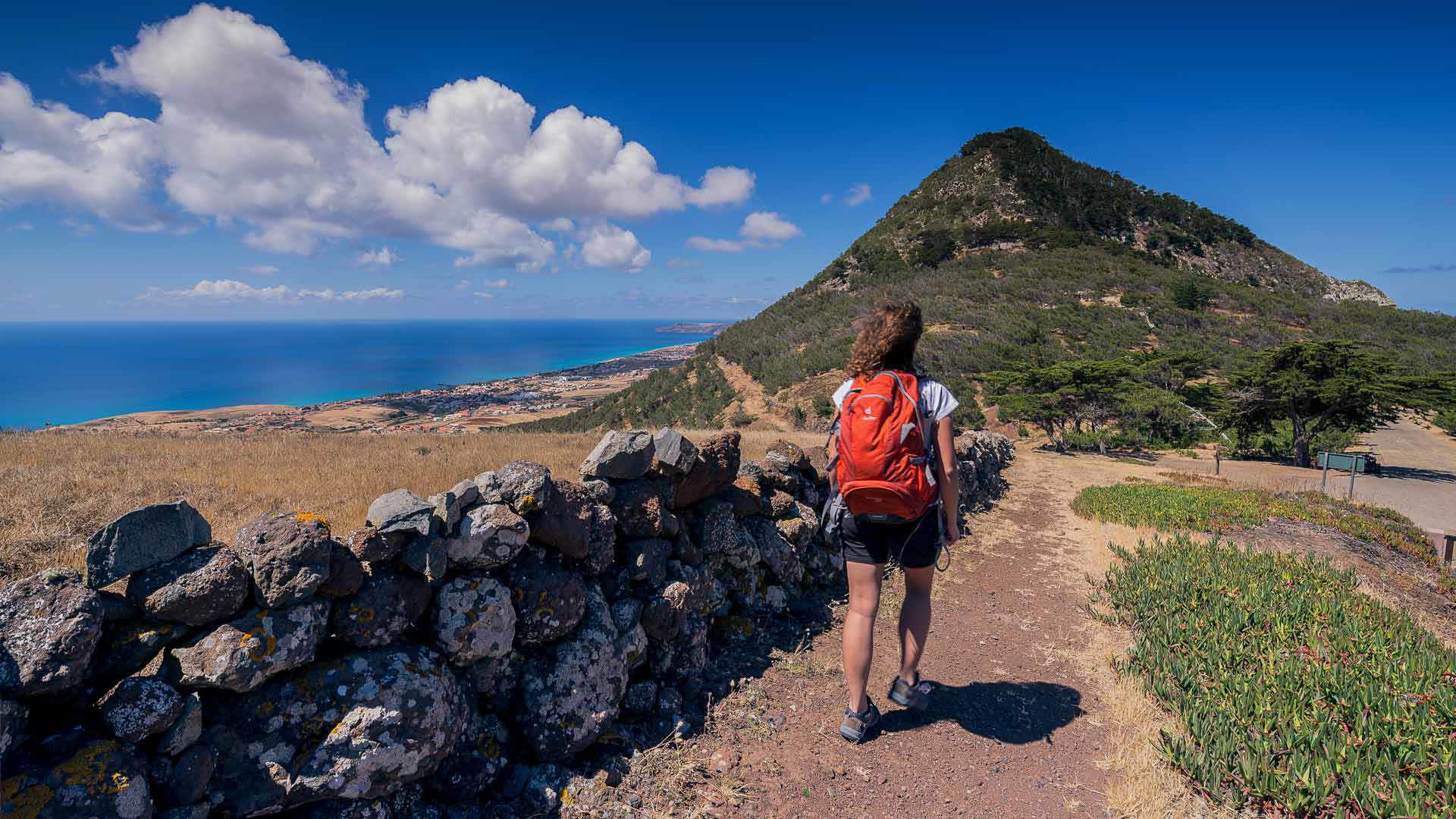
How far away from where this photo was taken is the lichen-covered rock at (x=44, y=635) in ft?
6.21

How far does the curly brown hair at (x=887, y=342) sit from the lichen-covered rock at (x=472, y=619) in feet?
7.75

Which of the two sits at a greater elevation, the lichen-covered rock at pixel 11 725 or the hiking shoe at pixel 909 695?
the lichen-covered rock at pixel 11 725

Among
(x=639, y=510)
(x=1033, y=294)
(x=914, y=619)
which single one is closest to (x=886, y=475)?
(x=914, y=619)

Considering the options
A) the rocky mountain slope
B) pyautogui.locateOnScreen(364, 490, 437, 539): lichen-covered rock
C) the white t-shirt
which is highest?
the rocky mountain slope

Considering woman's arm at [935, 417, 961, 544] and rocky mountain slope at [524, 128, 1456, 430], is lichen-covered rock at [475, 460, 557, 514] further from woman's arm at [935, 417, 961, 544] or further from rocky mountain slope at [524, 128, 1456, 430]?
rocky mountain slope at [524, 128, 1456, 430]

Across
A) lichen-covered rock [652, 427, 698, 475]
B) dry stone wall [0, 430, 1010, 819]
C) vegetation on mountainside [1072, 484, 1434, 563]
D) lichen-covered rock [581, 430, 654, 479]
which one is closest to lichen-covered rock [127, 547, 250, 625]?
dry stone wall [0, 430, 1010, 819]

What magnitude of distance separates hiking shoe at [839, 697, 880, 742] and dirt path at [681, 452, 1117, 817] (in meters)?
0.07

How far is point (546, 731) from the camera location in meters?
3.15

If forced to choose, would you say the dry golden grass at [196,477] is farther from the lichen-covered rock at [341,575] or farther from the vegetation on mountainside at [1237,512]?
the vegetation on mountainside at [1237,512]

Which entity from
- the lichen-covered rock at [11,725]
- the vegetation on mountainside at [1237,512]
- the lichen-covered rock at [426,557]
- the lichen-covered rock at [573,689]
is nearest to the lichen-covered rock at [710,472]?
the lichen-covered rock at [573,689]

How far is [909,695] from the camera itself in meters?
3.72

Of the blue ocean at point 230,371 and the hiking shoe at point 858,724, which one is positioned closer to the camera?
the hiking shoe at point 858,724

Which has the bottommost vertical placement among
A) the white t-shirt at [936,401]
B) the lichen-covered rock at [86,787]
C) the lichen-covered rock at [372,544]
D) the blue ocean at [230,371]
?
the blue ocean at [230,371]

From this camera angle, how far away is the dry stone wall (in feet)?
6.58
